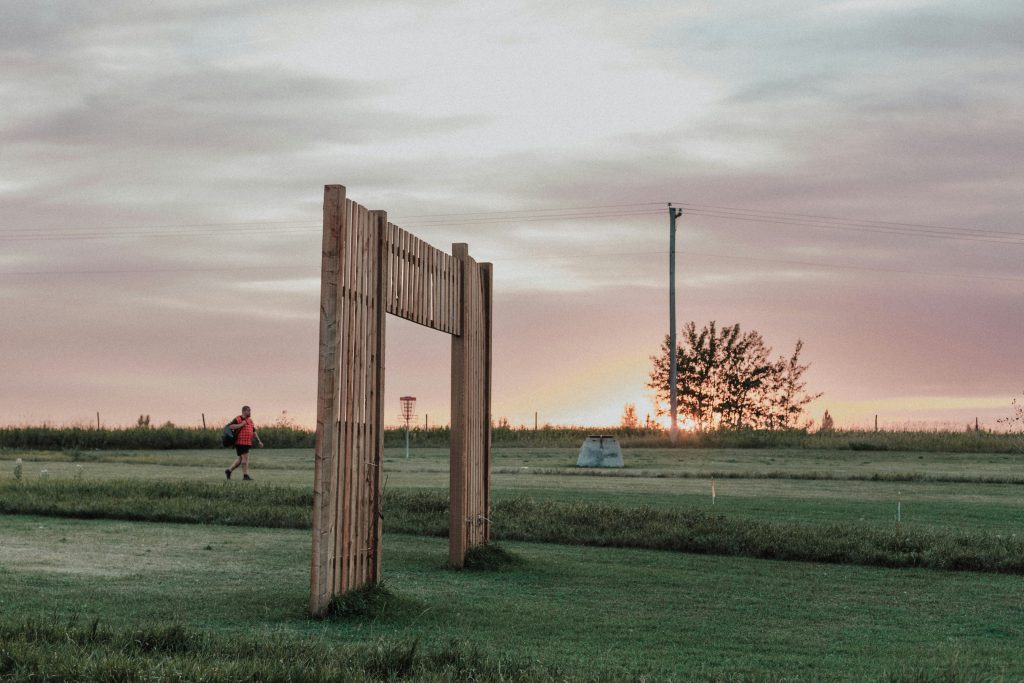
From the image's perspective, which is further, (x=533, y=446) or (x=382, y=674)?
(x=533, y=446)

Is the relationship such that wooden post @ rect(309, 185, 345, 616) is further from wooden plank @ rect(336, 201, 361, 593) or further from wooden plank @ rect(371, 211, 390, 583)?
wooden plank @ rect(371, 211, 390, 583)

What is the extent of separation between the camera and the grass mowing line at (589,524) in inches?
594

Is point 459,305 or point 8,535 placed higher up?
point 459,305

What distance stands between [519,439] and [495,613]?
47844 mm

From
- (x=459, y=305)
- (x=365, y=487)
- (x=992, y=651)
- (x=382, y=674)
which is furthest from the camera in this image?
(x=459, y=305)

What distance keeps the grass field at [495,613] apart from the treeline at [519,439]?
31645 mm

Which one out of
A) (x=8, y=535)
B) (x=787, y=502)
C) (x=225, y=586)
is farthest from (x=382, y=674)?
(x=787, y=502)

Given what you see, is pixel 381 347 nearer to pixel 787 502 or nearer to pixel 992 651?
pixel 992 651

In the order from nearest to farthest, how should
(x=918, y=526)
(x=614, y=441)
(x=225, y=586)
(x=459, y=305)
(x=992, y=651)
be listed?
(x=992, y=651) → (x=225, y=586) → (x=459, y=305) → (x=918, y=526) → (x=614, y=441)

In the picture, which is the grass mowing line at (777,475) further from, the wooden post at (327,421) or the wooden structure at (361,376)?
the wooden post at (327,421)

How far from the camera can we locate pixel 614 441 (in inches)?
1513

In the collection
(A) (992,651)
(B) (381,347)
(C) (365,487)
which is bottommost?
(A) (992,651)

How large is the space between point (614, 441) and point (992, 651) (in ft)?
95.6

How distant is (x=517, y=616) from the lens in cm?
1011
